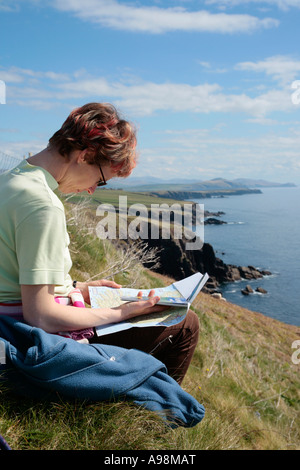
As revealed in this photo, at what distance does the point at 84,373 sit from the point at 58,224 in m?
0.75

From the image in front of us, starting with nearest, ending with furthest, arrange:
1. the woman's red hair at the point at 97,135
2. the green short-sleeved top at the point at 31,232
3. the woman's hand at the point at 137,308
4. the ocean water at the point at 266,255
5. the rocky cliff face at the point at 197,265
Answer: the green short-sleeved top at the point at 31,232, the woman's red hair at the point at 97,135, the woman's hand at the point at 137,308, the ocean water at the point at 266,255, the rocky cliff face at the point at 197,265

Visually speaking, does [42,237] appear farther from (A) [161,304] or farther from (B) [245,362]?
(B) [245,362]

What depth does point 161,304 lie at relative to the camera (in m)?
2.47

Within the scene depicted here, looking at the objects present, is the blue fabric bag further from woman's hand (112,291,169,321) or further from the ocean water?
the ocean water

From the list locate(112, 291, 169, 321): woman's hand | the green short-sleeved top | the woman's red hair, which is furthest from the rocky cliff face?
the green short-sleeved top

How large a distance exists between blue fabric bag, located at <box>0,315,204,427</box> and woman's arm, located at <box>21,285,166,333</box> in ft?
0.21

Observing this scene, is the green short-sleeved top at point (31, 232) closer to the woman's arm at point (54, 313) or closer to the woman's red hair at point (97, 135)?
the woman's arm at point (54, 313)

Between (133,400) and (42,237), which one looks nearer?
(42,237)

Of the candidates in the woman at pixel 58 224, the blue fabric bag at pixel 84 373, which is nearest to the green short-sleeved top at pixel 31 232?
the woman at pixel 58 224

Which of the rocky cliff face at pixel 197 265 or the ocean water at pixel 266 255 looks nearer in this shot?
the ocean water at pixel 266 255

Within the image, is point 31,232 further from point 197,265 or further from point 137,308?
point 197,265

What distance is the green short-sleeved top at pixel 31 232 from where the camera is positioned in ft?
6.26
